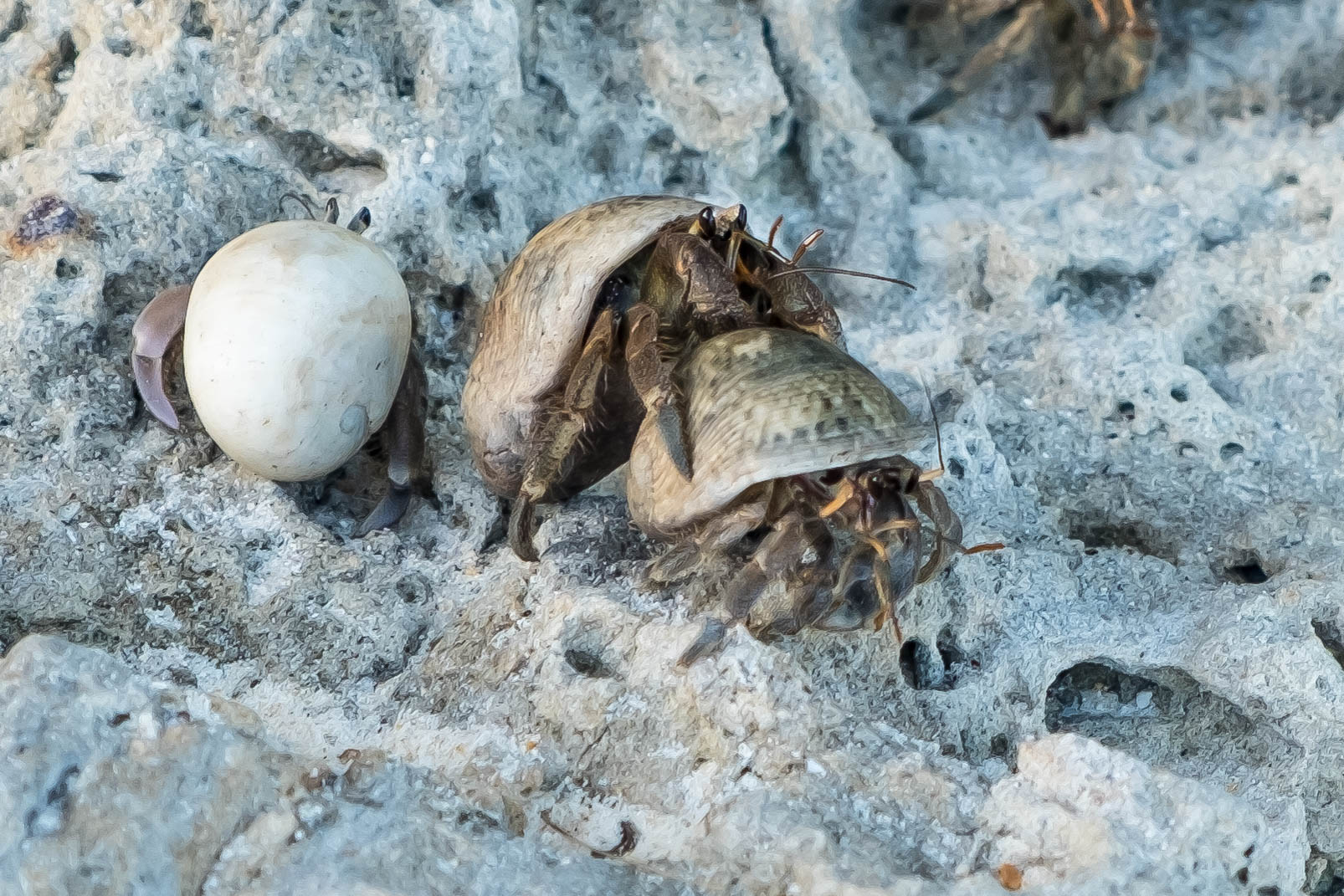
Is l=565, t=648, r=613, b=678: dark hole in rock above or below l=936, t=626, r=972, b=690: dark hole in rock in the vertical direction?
above

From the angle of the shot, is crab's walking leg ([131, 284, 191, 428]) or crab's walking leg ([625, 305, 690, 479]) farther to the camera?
crab's walking leg ([131, 284, 191, 428])

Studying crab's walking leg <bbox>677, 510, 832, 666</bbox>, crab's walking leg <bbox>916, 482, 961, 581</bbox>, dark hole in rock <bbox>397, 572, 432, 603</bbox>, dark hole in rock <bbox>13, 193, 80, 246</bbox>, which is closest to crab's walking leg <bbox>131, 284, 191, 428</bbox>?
dark hole in rock <bbox>13, 193, 80, 246</bbox>

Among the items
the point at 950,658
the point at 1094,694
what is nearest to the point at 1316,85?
the point at 1094,694

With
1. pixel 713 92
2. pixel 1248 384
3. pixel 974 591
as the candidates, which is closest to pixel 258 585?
pixel 974 591

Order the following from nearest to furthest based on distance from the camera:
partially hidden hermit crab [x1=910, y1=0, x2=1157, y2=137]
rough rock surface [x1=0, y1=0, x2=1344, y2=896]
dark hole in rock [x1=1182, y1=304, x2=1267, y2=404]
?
rough rock surface [x1=0, y1=0, x2=1344, y2=896], dark hole in rock [x1=1182, y1=304, x2=1267, y2=404], partially hidden hermit crab [x1=910, y1=0, x2=1157, y2=137]

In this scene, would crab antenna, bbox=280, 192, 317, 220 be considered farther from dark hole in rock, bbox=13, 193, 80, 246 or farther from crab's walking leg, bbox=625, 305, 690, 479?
crab's walking leg, bbox=625, 305, 690, 479

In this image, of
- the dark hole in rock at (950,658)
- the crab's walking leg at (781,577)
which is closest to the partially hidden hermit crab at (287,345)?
the crab's walking leg at (781,577)

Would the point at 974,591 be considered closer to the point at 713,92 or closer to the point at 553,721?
the point at 553,721

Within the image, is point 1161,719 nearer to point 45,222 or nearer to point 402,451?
point 402,451
